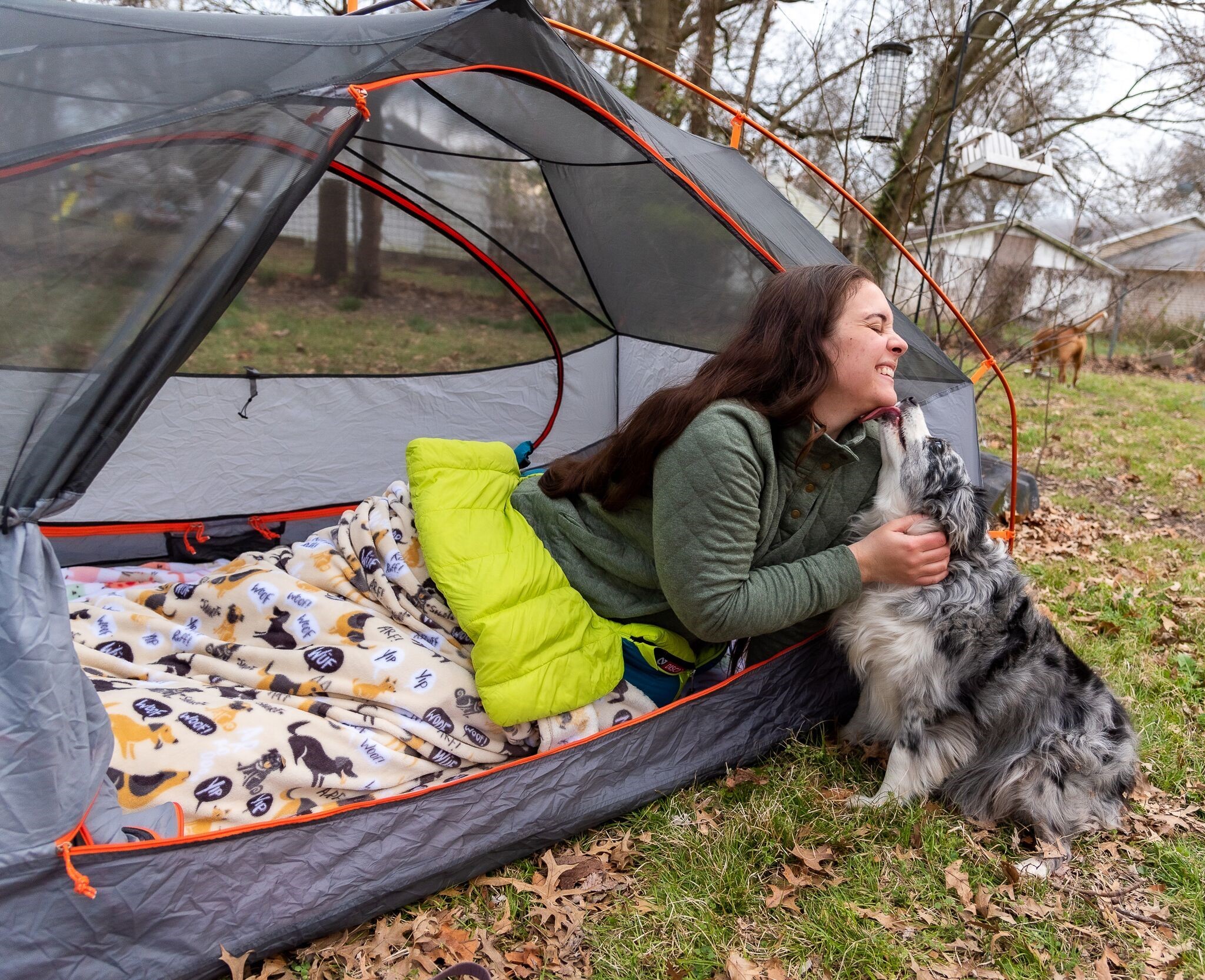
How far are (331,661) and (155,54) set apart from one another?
1.49 meters

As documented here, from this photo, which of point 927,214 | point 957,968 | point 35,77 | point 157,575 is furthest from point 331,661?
point 927,214

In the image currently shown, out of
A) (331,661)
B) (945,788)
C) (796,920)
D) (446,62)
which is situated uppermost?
(446,62)

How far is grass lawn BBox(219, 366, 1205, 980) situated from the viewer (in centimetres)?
185

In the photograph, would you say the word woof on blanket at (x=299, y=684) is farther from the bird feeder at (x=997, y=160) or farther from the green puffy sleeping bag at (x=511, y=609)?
the bird feeder at (x=997, y=160)

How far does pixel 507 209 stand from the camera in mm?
3566

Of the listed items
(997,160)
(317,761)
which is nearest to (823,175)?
(997,160)

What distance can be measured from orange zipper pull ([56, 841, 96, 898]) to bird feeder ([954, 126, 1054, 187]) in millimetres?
4663

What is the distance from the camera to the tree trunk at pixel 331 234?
3580mm

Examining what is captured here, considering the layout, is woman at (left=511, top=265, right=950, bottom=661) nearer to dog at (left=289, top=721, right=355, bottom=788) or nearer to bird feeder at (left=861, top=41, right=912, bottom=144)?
dog at (left=289, top=721, right=355, bottom=788)

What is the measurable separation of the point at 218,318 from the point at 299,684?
97 cm

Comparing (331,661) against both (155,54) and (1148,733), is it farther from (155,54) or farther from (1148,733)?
(1148,733)

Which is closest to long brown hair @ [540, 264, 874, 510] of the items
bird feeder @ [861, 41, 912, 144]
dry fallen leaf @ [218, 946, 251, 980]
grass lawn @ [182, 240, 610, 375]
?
dry fallen leaf @ [218, 946, 251, 980]

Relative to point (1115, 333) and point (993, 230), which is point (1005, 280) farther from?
point (1115, 333)

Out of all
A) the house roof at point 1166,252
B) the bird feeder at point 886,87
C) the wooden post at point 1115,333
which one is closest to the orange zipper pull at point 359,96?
the bird feeder at point 886,87
